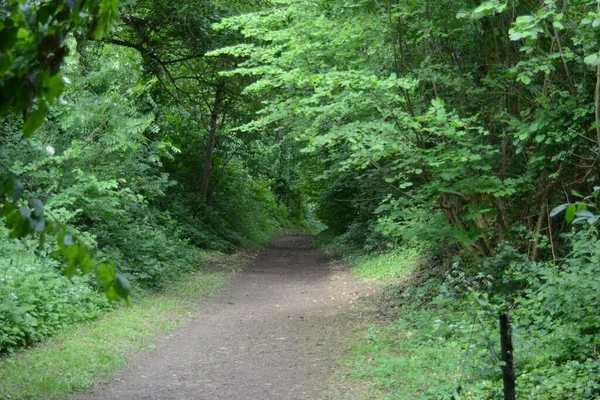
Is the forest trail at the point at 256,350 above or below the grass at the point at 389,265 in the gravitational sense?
above

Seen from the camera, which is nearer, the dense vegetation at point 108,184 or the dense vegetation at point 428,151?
the dense vegetation at point 428,151

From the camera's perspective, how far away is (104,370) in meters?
8.30

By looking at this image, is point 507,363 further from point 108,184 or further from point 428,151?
point 108,184

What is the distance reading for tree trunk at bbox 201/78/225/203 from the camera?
77.2 ft

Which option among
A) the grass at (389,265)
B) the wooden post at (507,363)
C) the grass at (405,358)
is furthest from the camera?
the grass at (389,265)

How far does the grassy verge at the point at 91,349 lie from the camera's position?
730cm

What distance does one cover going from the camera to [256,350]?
10047mm

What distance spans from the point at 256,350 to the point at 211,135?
50.8 ft

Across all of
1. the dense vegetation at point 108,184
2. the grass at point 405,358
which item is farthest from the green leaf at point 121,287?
the grass at point 405,358

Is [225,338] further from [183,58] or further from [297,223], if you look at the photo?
[297,223]

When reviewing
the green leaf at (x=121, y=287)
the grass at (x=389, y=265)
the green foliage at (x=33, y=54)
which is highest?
the green foliage at (x=33, y=54)

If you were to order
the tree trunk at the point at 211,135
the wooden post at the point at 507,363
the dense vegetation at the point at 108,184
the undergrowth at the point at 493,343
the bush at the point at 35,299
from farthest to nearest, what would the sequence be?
the tree trunk at the point at 211,135, the bush at the point at 35,299, the dense vegetation at the point at 108,184, the undergrowth at the point at 493,343, the wooden post at the point at 507,363

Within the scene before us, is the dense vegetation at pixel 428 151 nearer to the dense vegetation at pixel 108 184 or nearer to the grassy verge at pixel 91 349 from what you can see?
the dense vegetation at pixel 108 184

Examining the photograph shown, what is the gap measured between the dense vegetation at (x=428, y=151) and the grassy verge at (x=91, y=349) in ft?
1.28
